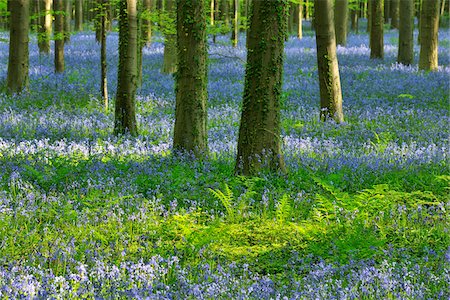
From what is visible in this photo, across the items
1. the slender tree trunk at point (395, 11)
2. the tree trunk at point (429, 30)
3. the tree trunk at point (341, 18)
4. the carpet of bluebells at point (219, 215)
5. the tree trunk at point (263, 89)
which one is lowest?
the carpet of bluebells at point (219, 215)

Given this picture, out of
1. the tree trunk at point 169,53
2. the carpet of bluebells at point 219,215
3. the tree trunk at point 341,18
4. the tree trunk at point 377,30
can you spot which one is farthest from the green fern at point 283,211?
the tree trunk at point 341,18

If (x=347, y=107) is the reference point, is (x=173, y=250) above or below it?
below

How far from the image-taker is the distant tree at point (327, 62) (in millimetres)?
12719

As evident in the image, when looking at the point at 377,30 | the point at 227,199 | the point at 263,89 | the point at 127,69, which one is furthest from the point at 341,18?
the point at 227,199

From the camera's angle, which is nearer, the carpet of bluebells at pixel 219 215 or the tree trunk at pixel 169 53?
the carpet of bluebells at pixel 219 215

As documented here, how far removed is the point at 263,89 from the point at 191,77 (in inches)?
63.7

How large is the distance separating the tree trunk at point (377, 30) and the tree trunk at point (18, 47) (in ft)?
44.7

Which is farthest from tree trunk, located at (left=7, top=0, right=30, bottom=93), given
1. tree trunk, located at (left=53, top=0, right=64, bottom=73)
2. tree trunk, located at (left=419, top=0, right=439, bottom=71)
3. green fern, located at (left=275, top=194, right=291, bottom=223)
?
tree trunk, located at (left=419, top=0, right=439, bottom=71)

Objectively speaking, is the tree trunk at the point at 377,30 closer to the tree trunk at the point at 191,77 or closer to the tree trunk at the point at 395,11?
the tree trunk at the point at 395,11

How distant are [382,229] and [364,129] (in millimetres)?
5891

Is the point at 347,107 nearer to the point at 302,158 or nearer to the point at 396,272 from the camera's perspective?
the point at 302,158

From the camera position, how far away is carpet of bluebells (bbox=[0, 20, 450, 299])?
4.89 meters

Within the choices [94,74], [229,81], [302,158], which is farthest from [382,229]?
[94,74]

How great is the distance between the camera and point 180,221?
6.73 m
